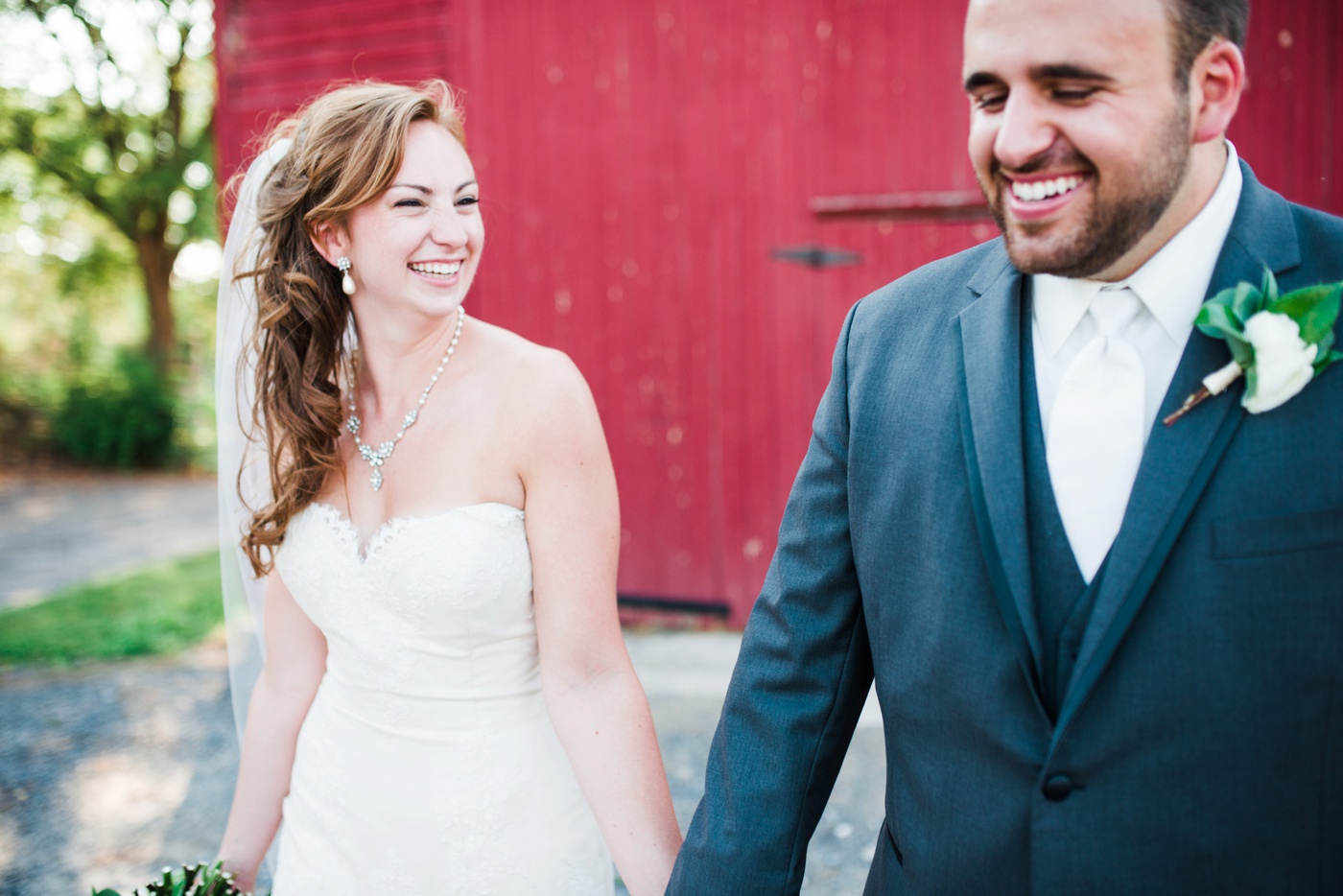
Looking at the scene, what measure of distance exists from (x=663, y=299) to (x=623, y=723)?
10.4 feet

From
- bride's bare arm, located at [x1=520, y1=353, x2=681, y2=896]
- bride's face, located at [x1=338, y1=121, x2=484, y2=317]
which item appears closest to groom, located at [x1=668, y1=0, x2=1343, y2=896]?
bride's bare arm, located at [x1=520, y1=353, x2=681, y2=896]

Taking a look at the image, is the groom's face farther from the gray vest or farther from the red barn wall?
the red barn wall

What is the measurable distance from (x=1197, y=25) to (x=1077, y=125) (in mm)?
178

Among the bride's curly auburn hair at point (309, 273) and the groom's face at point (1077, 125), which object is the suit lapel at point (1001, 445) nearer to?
the groom's face at point (1077, 125)

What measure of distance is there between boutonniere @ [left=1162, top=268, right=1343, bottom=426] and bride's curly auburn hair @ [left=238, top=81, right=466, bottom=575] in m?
1.53

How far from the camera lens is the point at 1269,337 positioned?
1072 millimetres

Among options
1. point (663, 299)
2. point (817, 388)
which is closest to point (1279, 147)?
point (817, 388)

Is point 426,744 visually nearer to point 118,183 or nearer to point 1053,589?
point 1053,589

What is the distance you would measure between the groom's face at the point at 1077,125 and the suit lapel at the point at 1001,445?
0.14 m

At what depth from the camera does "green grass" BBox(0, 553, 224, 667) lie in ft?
18.2

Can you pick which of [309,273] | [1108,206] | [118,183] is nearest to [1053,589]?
[1108,206]

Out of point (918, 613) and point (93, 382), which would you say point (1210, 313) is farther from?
point (93, 382)

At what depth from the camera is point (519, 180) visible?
5.04 m

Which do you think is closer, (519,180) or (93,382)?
(519,180)
